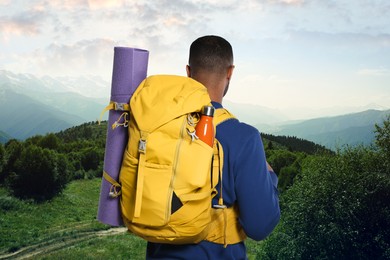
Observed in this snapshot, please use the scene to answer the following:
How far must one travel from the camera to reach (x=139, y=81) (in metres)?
3.63

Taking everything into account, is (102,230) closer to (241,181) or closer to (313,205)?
(313,205)

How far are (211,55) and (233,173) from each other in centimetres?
85

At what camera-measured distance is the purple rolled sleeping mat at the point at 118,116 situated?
354cm

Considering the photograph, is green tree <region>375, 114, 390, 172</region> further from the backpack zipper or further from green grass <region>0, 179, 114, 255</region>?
the backpack zipper

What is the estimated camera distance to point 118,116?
353 centimetres

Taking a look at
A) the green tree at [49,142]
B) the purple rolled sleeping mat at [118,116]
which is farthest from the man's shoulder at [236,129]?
the green tree at [49,142]

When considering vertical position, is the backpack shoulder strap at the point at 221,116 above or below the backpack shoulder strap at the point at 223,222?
above

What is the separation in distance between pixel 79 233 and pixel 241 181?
48.0m

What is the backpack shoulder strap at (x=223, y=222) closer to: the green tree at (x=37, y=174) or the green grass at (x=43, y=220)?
the green grass at (x=43, y=220)

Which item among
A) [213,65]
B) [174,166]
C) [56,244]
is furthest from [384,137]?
[174,166]

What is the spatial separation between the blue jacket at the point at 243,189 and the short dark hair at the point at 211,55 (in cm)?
28

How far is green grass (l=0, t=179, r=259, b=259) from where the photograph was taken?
132ft

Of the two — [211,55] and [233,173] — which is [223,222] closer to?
[233,173]

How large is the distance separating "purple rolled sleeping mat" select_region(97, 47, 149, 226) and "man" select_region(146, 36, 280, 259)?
37 centimetres
